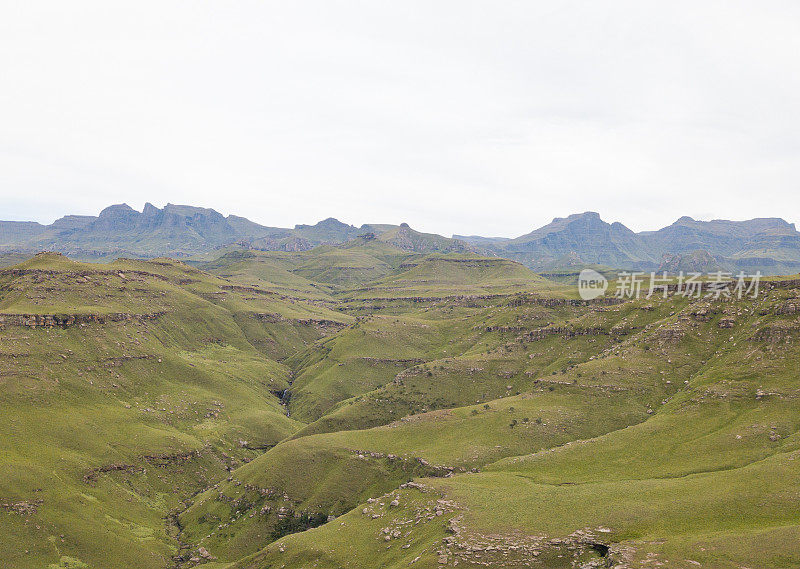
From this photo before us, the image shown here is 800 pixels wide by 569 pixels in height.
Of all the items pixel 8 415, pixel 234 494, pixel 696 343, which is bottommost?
pixel 234 494

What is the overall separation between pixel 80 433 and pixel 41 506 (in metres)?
48.6

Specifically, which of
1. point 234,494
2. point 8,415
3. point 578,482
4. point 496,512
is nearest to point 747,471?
point 578,482

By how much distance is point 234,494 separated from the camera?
170m

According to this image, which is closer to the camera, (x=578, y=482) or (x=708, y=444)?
(x=578, y=482)

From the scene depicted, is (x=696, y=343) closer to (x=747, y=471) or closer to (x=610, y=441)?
(x=610, y=441)

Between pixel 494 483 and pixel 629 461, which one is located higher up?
pixel 629 461

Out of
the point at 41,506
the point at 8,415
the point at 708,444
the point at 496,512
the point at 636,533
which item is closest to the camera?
the point at 636,533

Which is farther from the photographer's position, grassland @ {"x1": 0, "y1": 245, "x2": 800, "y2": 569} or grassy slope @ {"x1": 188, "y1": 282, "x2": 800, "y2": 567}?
grassland @ {"x1": 0, "y1": 245, "x2": 800, "y2": 569}

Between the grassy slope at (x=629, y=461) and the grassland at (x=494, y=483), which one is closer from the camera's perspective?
the grassy slope at (x=629, y=461)

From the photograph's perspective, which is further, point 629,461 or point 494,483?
point 629,461

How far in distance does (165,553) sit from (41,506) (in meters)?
41.7

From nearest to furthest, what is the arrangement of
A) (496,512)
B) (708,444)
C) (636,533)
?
1. (636,533)
2. (496,512)
3. (708,444)

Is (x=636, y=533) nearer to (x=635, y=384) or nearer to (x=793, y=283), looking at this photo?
(x=635, y=384)

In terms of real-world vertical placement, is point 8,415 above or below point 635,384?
below
